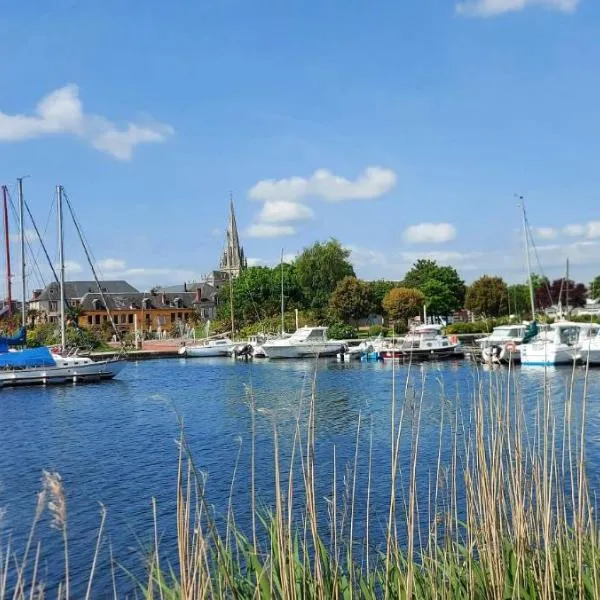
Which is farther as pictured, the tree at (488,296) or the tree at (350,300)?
the tree at (488,296)

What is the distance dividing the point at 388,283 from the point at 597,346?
68.2 metres

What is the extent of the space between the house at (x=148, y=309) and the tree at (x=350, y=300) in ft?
85.6

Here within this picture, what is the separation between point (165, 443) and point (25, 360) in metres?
25.0

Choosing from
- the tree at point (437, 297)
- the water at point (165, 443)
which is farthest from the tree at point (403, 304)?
the water at point (165, 443)

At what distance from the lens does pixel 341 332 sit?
3226 inches

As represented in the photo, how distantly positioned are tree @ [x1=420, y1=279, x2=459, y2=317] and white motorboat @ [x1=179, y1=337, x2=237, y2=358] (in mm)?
35442

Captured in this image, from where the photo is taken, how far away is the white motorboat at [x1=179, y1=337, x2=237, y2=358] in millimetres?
77562

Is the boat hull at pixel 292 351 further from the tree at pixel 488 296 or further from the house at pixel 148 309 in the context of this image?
the house at pixel 148 309

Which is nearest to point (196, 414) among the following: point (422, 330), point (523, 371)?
point (523, 371)

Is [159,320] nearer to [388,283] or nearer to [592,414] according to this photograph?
[388,283]

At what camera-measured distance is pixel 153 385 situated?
48.5 metres

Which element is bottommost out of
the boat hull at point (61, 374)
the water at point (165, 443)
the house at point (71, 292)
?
the water at point (165, 443)

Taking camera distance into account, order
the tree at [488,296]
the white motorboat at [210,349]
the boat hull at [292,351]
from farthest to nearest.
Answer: the tree at [488,296] < the white motorboat at [210,349] < the boat hull at [292,351]

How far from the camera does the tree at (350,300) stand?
3792 inches
